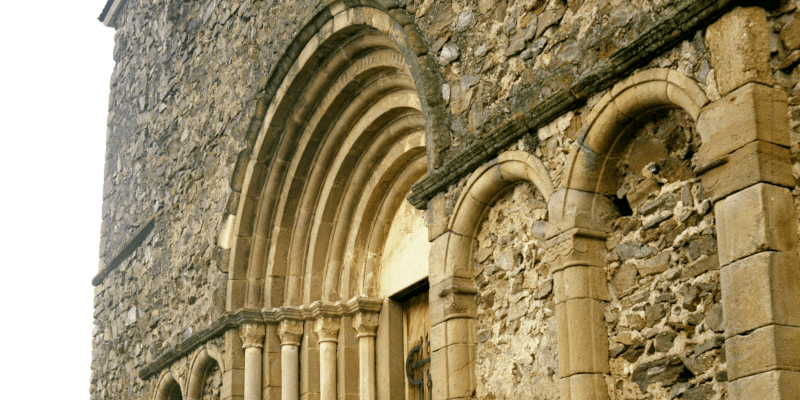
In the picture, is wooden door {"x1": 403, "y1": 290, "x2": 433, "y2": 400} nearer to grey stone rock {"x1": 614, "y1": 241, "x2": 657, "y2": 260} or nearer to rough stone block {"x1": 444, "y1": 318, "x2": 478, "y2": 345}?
rough stone block {"x1": 444, "y1": 318, "x2": 478, "y2": 345}

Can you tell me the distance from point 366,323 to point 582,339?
3.45 m

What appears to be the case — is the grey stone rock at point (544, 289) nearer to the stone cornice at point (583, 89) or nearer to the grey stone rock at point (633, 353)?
the grey stone rock at point (633, 353)

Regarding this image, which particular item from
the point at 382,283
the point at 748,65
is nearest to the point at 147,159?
the point at 382,283

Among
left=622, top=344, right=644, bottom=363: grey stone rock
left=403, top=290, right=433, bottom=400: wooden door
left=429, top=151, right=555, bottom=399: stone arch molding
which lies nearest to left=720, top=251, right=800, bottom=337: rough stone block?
left=622, top=344, right=644, bottom=363: grey stone rock

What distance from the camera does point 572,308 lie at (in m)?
4.48

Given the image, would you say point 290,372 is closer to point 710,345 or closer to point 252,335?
point 252,335

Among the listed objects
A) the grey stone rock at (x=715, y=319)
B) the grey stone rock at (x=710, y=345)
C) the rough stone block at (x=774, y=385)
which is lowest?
the rough stone block at (x=774, y=385)

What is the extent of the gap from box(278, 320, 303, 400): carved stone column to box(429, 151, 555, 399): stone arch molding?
9.13ft

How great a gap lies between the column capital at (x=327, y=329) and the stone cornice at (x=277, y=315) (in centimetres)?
4

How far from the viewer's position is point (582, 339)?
442cm

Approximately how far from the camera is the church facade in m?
3.75

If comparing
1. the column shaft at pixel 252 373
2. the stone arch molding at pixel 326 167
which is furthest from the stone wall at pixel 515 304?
the column shaft at pixel 252 373

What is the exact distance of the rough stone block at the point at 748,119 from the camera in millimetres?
3654

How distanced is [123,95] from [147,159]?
1780 millimetres
